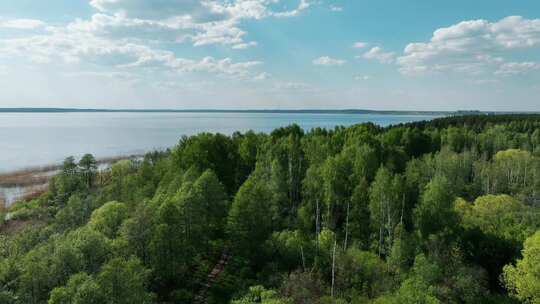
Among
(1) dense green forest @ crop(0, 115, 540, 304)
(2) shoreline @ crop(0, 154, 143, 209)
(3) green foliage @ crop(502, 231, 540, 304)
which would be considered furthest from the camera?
(2) shoreline @ crop(0, 154, 143, 209)

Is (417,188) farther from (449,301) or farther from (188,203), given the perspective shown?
(188,203)

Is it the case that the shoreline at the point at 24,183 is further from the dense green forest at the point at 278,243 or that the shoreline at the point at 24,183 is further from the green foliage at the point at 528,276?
the green foliage at the point at 528,276

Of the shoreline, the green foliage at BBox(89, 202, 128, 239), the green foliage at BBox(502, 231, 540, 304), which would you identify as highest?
the green foliage at BBox(89, 202, 128, 239)

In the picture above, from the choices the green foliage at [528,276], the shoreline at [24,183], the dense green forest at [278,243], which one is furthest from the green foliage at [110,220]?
the shoreline at [24,183]

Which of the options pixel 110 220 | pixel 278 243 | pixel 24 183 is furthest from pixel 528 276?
pixel 24 183

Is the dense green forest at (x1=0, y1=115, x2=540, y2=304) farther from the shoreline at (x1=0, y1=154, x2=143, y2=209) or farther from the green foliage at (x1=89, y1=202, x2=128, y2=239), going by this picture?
the shoreline at (x1=0, y1=154, x2=143, y2=209)

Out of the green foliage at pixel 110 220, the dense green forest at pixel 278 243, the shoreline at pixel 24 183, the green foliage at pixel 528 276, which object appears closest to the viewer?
the dense green forest at pixel 278 243

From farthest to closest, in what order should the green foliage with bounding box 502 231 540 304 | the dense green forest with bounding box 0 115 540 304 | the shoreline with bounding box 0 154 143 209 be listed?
1. the shoreline with bounding box 0 154 143 209
2. the green foliage with bounding box 502 231 540 304
3. the dense green forest with bounding box 0 115 540 304

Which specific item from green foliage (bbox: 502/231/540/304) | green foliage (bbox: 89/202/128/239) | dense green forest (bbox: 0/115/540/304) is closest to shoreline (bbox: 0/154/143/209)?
dense green forest (bbox: 0/115/540/304)

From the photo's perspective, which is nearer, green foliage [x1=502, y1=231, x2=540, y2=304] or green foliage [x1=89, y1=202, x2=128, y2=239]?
green foliage [x1=502, y1=231, x2=540, y2=304]
